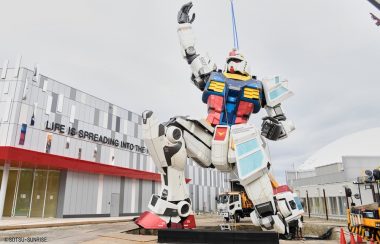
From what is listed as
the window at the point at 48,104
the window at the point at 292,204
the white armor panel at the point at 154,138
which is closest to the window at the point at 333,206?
the window at the point at 292,204

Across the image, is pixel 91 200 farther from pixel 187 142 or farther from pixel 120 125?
pixel 187 142

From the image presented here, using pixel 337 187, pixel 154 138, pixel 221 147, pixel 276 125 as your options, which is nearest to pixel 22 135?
pixel 154 138

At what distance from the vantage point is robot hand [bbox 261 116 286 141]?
7946 millimetres

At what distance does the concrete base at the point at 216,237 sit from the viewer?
505 cm

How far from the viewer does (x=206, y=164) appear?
26.3 feet

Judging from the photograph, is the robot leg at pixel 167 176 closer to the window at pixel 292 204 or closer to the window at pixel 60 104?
the window at pixel 292 204

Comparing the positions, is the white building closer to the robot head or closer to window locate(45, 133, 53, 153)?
the robot head

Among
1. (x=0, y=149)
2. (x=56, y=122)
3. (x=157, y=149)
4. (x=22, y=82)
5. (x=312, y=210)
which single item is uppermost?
(x=22, y=82)

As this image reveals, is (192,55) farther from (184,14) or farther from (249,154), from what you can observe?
(249,154)

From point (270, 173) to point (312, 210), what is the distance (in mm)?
21431

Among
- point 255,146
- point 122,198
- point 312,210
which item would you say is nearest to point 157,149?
point 255,146

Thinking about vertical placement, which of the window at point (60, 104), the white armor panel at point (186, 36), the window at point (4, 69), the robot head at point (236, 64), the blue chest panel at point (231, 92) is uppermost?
the window at point (4, 69)

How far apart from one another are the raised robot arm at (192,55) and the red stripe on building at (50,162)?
10939mm

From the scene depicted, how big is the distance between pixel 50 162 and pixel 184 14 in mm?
12094
